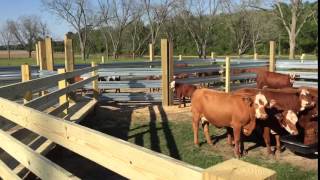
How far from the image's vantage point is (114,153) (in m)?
2.07

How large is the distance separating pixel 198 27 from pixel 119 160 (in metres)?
47.6

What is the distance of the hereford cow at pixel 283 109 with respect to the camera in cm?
619

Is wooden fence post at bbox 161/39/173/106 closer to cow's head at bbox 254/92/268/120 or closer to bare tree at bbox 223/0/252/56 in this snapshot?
cow's head at bbox 254/92/268/120

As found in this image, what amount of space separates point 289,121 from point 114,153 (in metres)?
4.62

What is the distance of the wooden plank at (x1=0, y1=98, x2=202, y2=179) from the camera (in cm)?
171

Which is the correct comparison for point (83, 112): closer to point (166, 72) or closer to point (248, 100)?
point (166, 72)

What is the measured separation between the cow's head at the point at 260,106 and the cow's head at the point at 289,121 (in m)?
0.33

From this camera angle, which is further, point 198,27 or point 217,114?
point 198,27

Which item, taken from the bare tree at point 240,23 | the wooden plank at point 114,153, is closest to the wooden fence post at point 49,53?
the wooden plank at point 114,153

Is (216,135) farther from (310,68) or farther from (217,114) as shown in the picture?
(310,68)

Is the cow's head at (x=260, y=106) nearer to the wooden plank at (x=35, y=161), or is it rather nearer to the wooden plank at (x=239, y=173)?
the wooden plank at (x=35, y=161)

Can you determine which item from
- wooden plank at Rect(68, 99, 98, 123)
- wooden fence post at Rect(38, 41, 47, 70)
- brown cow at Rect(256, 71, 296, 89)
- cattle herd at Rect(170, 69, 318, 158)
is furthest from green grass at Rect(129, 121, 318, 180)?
wooden fence post at Rect(38, 41, 47, 70)

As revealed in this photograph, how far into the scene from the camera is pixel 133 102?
41.7 ft

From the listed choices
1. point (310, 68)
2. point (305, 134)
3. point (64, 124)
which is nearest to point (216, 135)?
point (305, 134)
